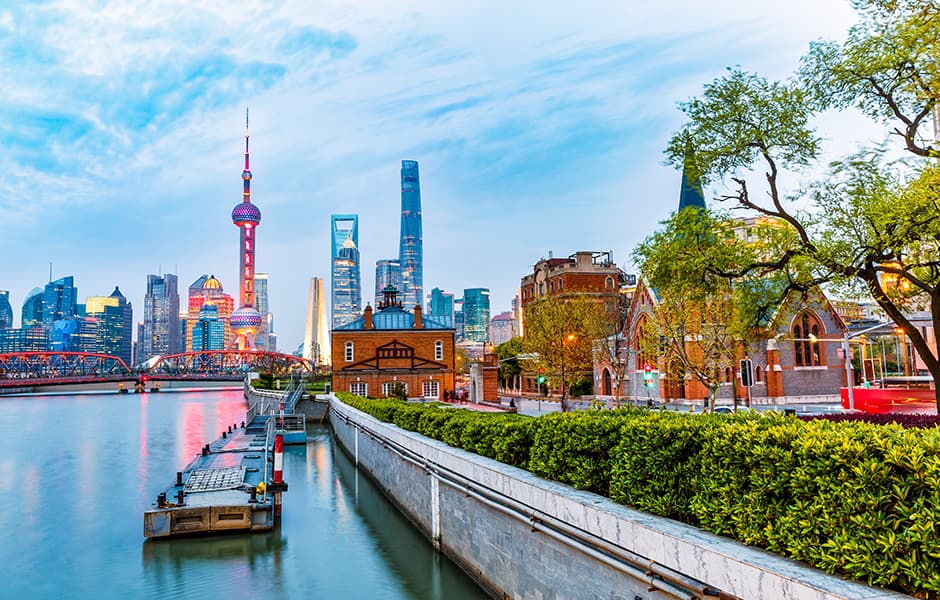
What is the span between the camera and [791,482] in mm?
7289

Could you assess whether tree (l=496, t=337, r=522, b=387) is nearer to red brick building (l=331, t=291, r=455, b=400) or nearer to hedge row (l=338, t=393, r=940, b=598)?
red brick building (l=331, t=291, r=455, b=400)

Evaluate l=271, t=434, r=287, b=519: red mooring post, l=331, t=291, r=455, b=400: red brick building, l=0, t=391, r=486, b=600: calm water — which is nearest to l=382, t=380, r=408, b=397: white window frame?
l=331, t=291, r=455, b=400: red brick building

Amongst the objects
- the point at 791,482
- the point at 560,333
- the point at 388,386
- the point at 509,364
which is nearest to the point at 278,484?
the point at 791,482

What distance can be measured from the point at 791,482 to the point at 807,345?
178 feet

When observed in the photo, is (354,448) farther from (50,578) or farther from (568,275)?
(568,275)

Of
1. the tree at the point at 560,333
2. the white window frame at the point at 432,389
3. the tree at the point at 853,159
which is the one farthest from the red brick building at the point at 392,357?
the tree at the point at 853,159

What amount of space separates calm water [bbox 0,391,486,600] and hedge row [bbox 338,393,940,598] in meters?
6.88

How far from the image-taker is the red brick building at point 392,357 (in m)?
66.2

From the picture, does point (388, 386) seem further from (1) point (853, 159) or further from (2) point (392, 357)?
(1) point (853, 159)

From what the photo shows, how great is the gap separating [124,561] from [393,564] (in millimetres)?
8480

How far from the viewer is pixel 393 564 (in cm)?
1922

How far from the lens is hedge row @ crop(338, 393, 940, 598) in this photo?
6.19 m

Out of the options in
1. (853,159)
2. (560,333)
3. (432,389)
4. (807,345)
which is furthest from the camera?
(432,389)

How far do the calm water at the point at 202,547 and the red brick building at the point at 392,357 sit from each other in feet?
81.8
